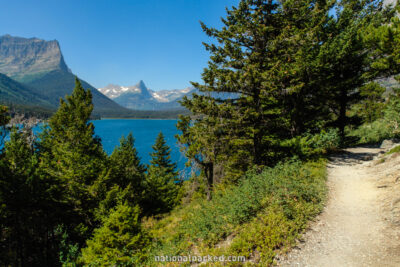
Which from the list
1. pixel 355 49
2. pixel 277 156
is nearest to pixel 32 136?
pixel 277 156

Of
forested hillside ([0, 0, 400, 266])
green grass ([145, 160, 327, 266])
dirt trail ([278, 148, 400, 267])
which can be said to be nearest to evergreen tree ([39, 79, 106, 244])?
forested hillside ([0, 0, 400, 266])

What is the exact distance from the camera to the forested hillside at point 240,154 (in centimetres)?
784

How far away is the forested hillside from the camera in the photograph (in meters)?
7.84

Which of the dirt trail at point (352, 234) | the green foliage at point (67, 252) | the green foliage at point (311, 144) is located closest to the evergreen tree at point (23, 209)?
the green foliage at point (67, 252)

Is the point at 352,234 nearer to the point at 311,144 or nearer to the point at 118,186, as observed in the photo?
the point at 311,144

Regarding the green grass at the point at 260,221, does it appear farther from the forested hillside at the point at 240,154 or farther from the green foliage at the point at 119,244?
the green foliage at the point at 119,244

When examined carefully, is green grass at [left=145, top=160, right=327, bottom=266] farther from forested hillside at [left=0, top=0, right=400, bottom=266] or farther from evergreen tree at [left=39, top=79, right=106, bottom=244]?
evergreen tree at [left=39, top=79, right=106, bottom=244]

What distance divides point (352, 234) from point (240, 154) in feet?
29.4

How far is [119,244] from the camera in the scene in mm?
10023

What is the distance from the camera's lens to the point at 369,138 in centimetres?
2250

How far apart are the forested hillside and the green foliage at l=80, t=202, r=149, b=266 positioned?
0.20 feet

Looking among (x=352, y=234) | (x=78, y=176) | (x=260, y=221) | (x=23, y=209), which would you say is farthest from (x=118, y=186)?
(x=352, y=234)

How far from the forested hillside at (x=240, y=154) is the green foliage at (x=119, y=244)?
2.4 inches

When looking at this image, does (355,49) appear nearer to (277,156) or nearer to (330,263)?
(277,156)
